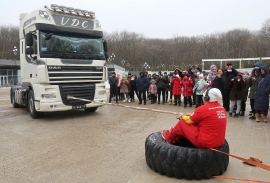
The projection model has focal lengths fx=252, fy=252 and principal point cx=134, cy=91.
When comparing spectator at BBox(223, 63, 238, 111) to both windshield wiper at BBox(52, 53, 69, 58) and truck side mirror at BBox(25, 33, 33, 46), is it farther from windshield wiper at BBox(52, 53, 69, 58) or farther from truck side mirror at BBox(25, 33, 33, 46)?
truck side mirror at BBox(25, 33, 33, 46)

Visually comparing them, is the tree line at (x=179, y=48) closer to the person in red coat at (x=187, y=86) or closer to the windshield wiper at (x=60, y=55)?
the person in red coat at (x=187, y=86)

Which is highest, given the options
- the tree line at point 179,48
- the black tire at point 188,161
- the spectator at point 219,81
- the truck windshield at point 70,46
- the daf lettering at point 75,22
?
the tree line at point 179,48

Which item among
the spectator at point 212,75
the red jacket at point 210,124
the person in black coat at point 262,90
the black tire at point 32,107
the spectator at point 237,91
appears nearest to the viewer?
the red jacket at point 210,124

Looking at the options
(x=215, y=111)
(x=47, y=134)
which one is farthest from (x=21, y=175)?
(x=215, y=111)

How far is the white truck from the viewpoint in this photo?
8.65 m

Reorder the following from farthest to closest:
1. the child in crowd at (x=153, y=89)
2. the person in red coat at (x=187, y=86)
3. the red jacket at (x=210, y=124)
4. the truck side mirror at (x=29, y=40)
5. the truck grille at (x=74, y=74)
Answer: the child in crowd at (x=153, y=89), the person in red coat at (x=187, y=86), the truck side mirror at (x=29, y=40), the truck grille at (x=74, y=74), the red jacket at (x=210, y=124)

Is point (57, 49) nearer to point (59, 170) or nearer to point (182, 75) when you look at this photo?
point (59, 170)

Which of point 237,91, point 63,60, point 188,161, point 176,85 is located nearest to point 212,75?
point 176,85

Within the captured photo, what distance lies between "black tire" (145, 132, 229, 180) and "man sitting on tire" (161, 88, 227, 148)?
158mm

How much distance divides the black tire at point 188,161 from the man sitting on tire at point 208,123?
0.16 m

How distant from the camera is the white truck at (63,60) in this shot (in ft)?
28.4

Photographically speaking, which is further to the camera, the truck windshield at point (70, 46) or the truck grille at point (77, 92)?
the truck grille at point (77, 92)

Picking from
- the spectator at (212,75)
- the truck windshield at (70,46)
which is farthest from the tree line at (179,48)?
the truck windshield at (70,46)

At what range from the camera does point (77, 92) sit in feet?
30.1
